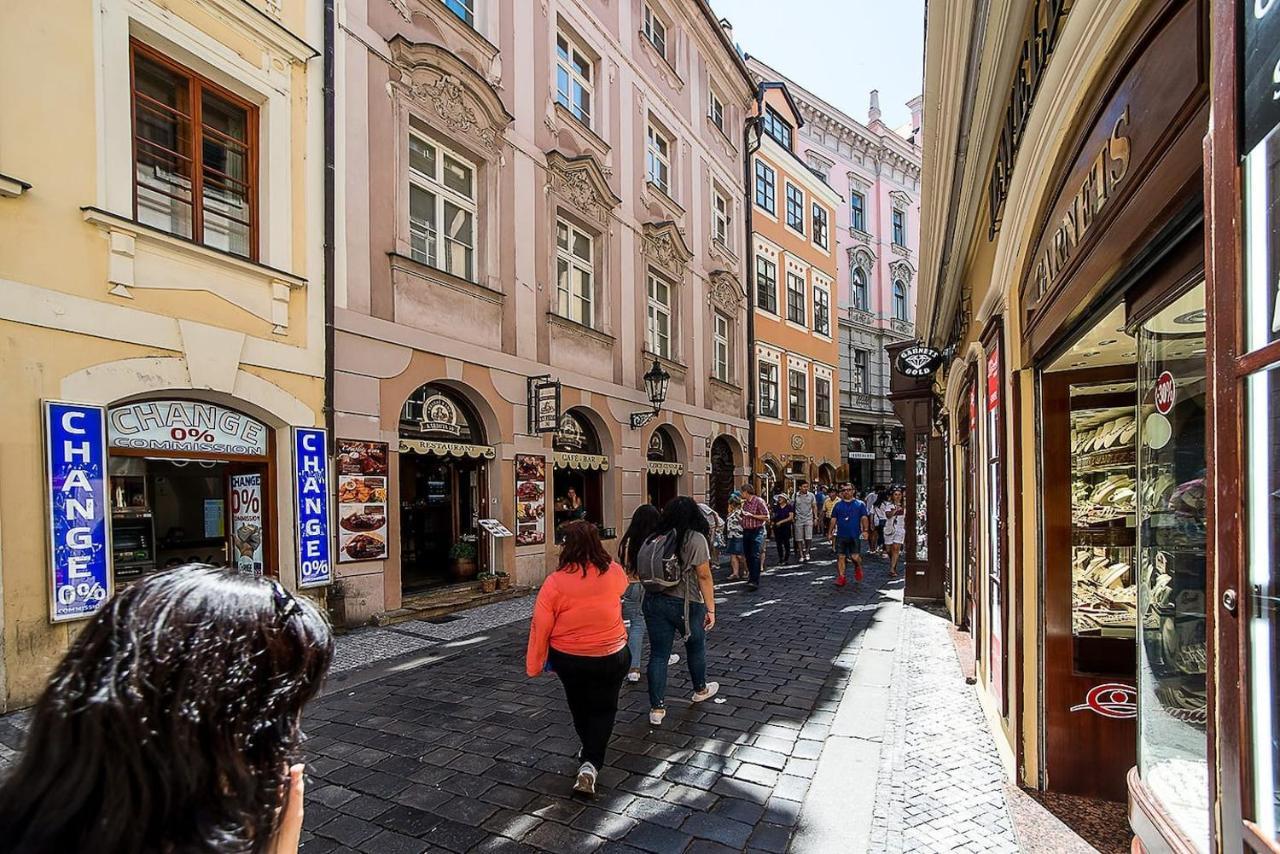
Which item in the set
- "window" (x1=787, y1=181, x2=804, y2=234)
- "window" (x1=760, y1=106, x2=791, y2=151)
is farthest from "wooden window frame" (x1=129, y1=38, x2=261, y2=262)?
"window" (x1=787, y1=181, x2=804, y2=234)

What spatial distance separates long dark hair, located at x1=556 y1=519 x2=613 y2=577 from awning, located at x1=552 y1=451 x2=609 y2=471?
7793 mm

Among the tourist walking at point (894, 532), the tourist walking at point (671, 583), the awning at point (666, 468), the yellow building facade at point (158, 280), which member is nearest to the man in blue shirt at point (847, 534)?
the tourist walking at point (894, 532)

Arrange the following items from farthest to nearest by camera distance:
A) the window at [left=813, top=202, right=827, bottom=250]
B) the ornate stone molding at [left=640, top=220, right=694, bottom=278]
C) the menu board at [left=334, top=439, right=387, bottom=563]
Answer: the window at [left=813, top=202, right=827, bottom=250], the ornate stone molding at [left=640, top=220, right=694, bottom=278], the menu board at [left=334, top=439, right=387, bottom=563]

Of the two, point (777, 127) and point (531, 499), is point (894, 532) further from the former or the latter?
point (777, 127)

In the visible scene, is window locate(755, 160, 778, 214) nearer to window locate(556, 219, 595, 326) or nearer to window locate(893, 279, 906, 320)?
window locate(556, 219, 595, 326)

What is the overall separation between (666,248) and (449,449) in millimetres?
8097

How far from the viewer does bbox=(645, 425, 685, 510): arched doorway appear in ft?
50.5

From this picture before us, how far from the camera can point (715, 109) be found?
19.2m

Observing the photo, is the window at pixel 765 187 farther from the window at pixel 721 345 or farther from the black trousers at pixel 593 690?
the black trousers at pixel 593 690

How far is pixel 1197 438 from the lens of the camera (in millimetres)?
2338

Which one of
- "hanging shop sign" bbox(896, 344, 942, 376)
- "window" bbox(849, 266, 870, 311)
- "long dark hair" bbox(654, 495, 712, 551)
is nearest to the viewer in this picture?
"long dark hair" bbox(654, 495, 712, 551)

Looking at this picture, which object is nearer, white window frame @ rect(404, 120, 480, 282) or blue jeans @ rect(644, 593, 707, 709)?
blue jeans @ rect(644, 593, 707, 709)

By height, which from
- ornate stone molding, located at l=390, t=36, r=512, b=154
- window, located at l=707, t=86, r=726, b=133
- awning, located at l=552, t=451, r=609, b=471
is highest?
window, located at l=707, t=86, r=726, b=133

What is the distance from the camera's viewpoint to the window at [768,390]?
69.8ft
